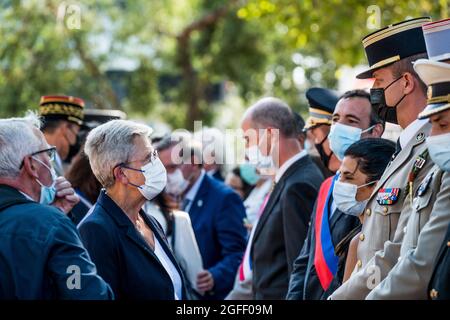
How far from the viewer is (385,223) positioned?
197 inches

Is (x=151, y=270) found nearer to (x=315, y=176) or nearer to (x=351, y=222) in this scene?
(x=351, y=222)

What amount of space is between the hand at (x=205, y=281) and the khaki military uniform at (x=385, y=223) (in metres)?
2.54

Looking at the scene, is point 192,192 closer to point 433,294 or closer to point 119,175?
point 119,175

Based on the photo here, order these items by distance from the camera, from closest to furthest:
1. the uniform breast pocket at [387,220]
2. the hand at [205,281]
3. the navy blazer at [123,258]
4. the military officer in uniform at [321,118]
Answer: the uniform breast pocket at [387,220]
the navy blazer at [123,258]
the military officer in uniform at [321,118]
the hand at [205,281]

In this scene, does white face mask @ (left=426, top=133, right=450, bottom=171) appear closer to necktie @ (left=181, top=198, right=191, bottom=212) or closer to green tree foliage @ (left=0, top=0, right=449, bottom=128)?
necktie @ (left=181, top=198, right=191, bottom=212)

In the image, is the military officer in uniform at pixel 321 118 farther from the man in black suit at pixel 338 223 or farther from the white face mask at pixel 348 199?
the white face mask at pixel 348 199

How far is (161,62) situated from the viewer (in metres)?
27.0

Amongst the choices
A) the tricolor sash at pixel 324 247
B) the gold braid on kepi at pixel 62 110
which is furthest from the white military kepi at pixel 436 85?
the gold braid on kepi at pixel 62 110

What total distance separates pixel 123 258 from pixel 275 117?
2.53 m

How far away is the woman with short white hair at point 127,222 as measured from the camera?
16.7ft

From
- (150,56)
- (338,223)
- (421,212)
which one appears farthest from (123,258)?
(150,56)

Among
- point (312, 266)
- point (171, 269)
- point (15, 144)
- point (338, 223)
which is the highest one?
point (15, 144)

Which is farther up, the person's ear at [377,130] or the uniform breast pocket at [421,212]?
the person's ear at [377,130]

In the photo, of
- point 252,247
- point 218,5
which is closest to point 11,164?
point 252,247
